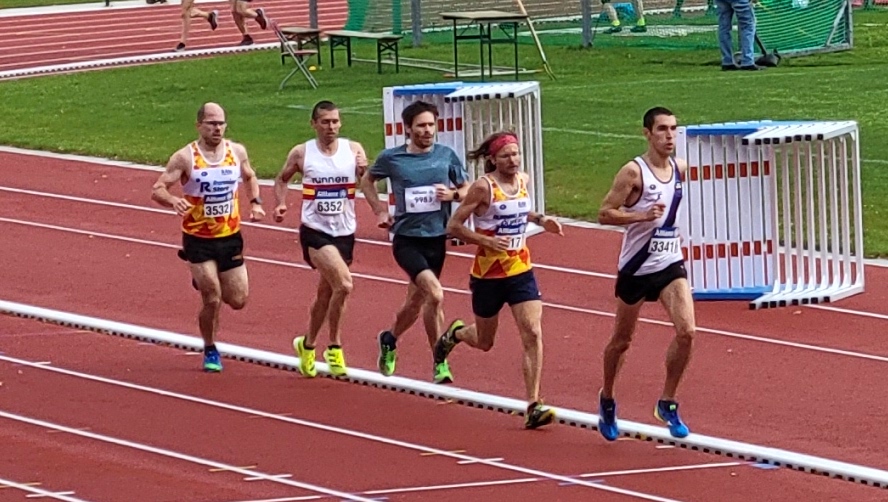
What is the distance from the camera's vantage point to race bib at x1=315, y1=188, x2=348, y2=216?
1297 cm

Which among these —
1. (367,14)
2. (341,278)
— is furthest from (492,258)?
(367,14)

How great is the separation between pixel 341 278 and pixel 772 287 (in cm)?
422

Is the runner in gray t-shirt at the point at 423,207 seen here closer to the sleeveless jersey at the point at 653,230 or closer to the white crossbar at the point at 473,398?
the white crossbar at the point at 473,398

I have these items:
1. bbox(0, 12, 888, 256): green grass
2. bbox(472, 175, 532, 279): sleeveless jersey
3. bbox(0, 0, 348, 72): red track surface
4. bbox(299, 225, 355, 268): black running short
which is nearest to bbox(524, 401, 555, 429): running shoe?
bbox(472, 175, 532, 279): sleeveless jersey

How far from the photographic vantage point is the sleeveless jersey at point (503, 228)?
11.6 metres

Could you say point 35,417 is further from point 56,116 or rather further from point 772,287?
point 56,116

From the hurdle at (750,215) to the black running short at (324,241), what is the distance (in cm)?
354

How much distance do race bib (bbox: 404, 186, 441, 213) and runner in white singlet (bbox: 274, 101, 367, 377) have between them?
2.00 feet

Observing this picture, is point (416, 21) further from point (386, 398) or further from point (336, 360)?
point (386, 398)

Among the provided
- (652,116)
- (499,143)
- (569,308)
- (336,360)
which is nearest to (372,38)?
(569,308)

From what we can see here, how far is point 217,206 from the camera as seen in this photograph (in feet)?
42.9

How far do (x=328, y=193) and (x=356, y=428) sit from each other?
1.96 metres

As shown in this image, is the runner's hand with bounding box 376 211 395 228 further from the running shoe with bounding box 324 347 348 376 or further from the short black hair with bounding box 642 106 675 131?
the short black hair with bounding box 642 106 675 131

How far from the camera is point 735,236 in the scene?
1558 centimetres
